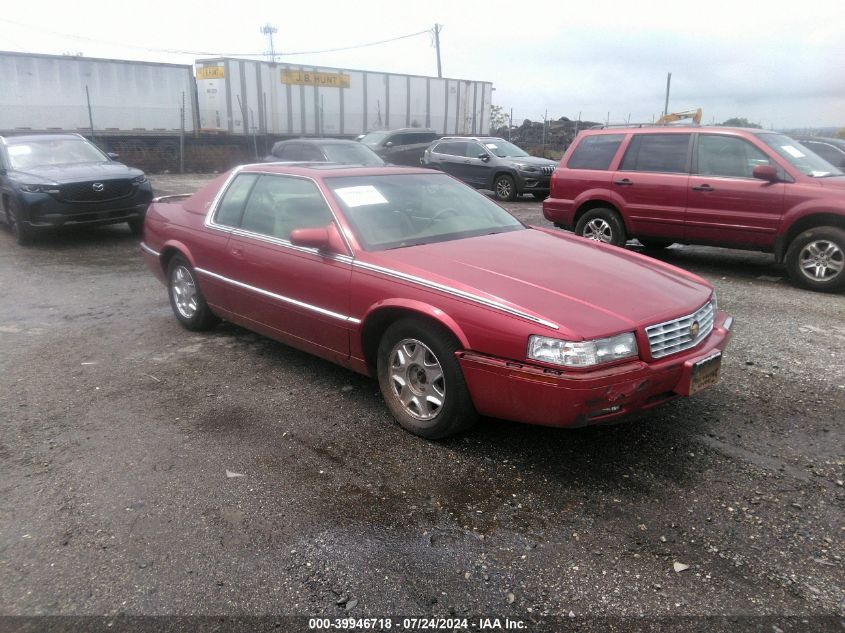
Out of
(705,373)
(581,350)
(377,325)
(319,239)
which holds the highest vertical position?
(319,239)

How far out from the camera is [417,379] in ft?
11.6

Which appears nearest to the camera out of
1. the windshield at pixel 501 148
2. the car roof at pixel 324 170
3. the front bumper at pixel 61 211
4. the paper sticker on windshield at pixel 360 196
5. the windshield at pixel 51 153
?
the paper sticker on windshield at pixel 360 196

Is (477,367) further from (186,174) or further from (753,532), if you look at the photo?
(186,174)

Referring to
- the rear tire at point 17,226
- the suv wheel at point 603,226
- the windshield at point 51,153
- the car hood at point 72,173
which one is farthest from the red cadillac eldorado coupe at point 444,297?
the windshield at point 51,153

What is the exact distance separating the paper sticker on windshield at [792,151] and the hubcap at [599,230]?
81.8 inches

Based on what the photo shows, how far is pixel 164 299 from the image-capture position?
6.68m

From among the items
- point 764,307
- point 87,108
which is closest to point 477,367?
point 764,307

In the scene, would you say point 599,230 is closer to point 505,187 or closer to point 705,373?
point 705,373

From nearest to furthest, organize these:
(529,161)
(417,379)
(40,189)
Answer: (417,379) < (40,189) < (529,161)

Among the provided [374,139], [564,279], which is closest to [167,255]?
[564,279]

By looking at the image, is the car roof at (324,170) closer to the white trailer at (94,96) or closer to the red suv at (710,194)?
the red suv at (710,194)

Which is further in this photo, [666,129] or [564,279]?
[666,129]

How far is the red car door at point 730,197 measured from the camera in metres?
6.95

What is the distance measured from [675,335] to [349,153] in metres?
10.3
